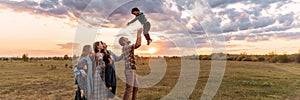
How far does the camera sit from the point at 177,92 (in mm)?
10391

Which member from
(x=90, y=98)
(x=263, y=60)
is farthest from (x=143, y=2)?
(x=263, y=60)

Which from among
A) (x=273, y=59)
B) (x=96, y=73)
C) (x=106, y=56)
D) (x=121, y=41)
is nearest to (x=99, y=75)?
(x=96, y=73)

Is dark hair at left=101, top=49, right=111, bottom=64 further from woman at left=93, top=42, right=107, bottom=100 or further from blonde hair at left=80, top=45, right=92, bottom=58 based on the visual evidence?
blonde hair at left=80, top=45, right=92, bottom=58

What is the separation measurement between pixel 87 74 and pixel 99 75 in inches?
8.7

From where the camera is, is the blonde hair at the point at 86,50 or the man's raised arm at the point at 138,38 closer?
the man's raised arm at the point at 138,38

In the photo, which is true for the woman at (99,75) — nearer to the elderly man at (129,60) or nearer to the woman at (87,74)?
the woman at (87,74)

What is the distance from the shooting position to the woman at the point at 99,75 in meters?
6.07

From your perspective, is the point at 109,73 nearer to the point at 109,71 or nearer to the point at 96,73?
the point at 109,71

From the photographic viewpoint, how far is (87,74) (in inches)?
239

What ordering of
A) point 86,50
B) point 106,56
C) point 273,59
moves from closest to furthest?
point 86,50, point 106,56, point 273,59

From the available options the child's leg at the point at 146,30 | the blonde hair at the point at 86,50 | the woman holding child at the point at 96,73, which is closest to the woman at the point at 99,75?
the woman holding child at the point at 96,73

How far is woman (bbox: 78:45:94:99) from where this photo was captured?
5.92 meters

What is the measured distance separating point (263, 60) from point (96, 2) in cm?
2891

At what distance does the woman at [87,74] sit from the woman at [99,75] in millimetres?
91
